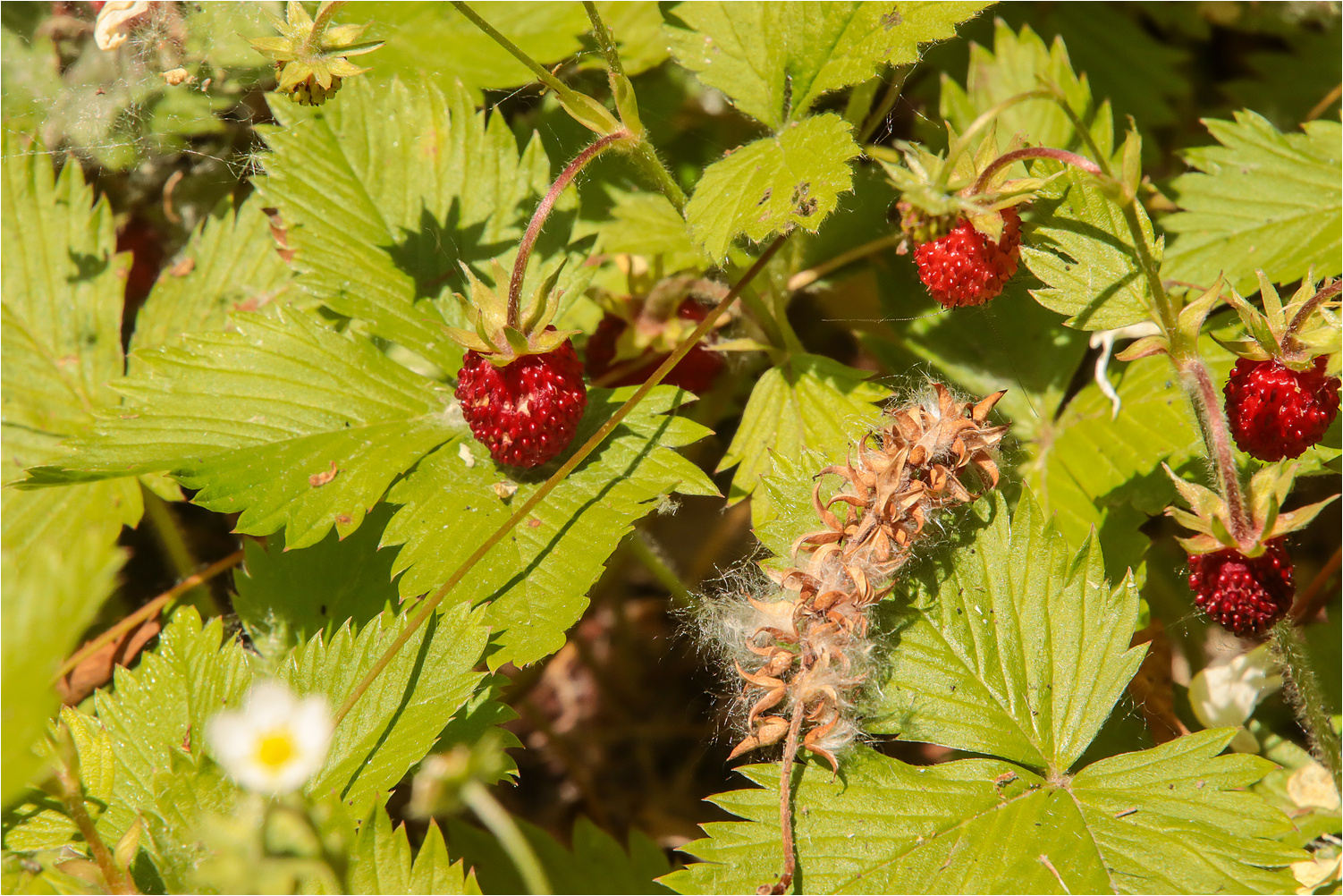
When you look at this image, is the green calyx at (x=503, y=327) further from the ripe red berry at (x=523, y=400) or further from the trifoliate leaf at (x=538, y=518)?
the trifoliate leaf at (x=538, y=518)

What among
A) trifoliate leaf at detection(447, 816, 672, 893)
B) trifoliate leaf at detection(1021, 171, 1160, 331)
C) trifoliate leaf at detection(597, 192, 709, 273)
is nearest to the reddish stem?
trifoliate leaf at detection(1021, 171, 1160, 331)

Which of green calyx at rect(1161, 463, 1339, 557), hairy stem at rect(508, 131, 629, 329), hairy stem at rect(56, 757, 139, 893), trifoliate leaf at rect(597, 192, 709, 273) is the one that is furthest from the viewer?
trifoliate leaf at rect(597, 192, 709, 273)

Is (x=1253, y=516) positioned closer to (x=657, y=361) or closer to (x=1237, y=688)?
(x=1237, y=688)

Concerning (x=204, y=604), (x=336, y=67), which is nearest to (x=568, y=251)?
(x=336, y=67)

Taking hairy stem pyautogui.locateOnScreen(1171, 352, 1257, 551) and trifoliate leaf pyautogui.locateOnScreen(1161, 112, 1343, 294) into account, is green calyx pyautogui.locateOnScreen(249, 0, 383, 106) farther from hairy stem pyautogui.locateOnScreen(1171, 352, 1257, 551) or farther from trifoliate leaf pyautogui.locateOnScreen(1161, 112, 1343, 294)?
trifoliate leaf pyautogui.locateOnScreen(1161, 112, 1343, 294)

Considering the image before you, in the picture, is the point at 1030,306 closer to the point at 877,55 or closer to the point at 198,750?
the point at 877,55
